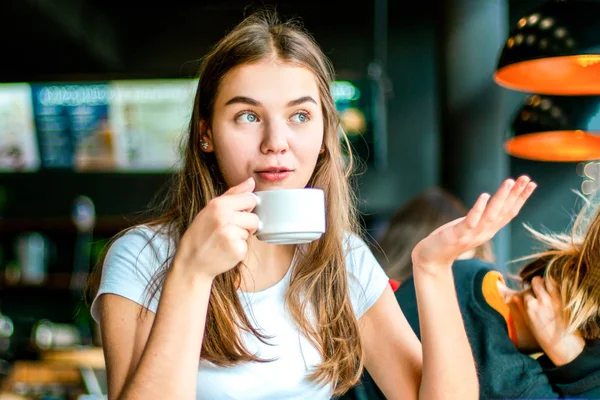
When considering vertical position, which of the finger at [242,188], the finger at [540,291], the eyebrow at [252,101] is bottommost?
the finger at [540,291]

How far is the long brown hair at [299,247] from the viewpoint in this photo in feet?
4.40

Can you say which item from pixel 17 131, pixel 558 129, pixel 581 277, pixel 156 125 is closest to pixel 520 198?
pixel 581 277

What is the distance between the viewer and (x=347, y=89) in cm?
452

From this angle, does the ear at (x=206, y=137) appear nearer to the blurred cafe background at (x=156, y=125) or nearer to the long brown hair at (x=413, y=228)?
the long brown hair at (x=413, y=228)

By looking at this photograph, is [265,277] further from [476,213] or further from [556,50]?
[556,50]

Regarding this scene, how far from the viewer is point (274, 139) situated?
1.25 metres

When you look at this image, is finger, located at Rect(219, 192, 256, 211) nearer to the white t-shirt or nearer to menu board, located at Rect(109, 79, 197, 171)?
the white t-shirt

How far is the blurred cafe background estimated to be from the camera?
13.9ft

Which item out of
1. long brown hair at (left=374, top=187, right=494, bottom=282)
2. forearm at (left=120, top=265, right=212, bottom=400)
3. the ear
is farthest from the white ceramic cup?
long brown hair at (left=374, top=187, right=494, bottom=282)

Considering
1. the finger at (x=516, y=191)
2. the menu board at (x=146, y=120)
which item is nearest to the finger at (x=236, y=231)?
the finger at (x=516, y=191)

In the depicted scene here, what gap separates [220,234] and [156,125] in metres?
3.93

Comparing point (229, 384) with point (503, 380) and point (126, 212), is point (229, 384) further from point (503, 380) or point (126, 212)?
point (126, 212)

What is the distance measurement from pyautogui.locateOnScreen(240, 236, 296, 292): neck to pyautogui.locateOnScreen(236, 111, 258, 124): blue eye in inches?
10.7

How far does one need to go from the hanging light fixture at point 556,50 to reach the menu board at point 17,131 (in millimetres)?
3582
